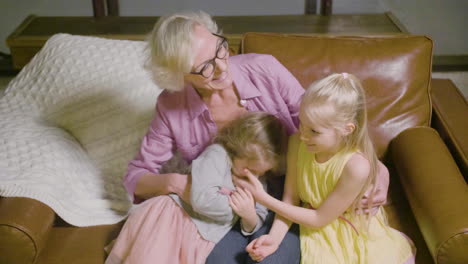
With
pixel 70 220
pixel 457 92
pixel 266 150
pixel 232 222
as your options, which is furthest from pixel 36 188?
pixel 457 92

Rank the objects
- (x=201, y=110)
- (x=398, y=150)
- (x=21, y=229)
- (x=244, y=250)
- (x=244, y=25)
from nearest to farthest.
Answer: (x=21, y=229), (x=244, y=250), (x=201, y=110), (x=398, y=150), (x=244, y=25)

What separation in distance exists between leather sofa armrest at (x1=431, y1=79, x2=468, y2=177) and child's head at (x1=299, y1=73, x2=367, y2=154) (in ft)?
1.69

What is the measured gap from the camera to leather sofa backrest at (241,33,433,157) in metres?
1.80

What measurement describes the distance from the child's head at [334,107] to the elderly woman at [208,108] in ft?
0.91

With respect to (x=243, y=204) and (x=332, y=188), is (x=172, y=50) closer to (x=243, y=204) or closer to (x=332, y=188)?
(x=243, y=204)

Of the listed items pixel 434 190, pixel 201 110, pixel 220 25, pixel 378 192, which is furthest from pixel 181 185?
pixel 220 25

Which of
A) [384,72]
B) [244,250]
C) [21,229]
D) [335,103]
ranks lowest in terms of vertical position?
[244,250]

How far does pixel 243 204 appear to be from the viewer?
4.78 ft

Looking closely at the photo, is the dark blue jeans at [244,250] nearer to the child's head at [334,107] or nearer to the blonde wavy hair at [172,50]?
the child's head at [334,107]

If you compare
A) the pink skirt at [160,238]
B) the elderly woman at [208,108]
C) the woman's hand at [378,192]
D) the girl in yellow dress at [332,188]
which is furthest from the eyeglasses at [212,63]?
the woman's hand at [378,192]

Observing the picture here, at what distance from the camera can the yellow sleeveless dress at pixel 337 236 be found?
142 cm

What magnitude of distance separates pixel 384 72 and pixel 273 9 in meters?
1.47

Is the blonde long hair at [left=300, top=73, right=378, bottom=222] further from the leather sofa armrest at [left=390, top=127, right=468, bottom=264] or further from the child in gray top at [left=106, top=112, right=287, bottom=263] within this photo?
the leather sofa armrest at [left=390, top=127, right=468, bottom=264]

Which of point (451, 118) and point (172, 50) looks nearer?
point (172, 50)
